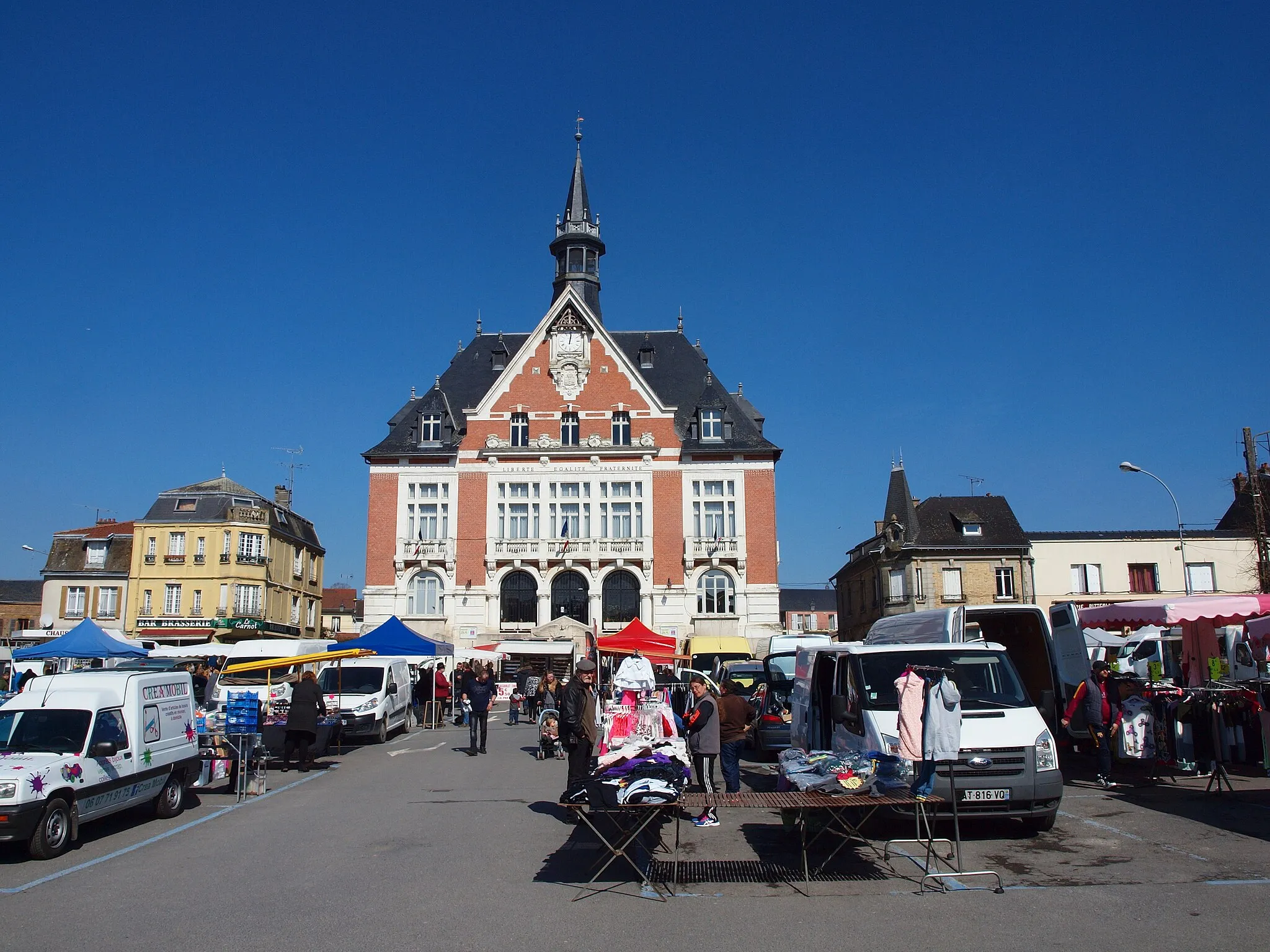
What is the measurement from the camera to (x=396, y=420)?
4691 centimetres

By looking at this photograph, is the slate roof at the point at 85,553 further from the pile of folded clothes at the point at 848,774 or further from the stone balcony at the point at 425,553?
the pile of folded clothes at the point at 848,774

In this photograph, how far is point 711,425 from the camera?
44656mm

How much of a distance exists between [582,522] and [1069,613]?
29.5 meters

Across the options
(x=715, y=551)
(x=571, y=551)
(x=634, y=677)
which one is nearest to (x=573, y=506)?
(x=571, y=551)

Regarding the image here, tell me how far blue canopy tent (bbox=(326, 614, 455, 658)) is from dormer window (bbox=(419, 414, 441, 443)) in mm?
19929

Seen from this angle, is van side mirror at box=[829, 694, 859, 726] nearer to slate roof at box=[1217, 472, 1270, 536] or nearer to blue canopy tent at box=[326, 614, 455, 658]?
blue canopy tent at box=[326, 614, 455, 658]

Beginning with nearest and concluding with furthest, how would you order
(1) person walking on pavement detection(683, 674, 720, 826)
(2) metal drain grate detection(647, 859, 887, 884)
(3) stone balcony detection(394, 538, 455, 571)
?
1. (2) metal drain grate detection(647, 859, 887, 884)
2. (1) person walking on pavement detection(683, 674, 720, 826)
3. (3) stone balcony detection(394, 538, 455, 571)

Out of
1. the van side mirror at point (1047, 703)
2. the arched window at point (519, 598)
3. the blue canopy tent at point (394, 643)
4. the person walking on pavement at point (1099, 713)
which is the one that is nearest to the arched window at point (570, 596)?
the arched window at point (519, 598)

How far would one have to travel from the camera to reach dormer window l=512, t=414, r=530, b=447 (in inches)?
1757

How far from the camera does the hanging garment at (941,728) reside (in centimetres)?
910

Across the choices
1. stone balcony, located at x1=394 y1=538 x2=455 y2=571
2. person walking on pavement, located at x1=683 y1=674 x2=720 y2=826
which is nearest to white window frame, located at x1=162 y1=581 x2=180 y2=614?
stone balcony, located at x1=394 y1=538 x2=455 y2=571

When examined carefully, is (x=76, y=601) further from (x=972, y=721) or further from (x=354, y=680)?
(x=972, y=721)

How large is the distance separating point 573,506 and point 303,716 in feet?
88.7

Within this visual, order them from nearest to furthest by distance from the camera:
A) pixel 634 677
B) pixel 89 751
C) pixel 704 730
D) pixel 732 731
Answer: pixel 89 751
pixel 634 677
pixel 704 730
pixel 732 731
